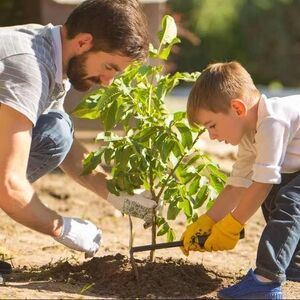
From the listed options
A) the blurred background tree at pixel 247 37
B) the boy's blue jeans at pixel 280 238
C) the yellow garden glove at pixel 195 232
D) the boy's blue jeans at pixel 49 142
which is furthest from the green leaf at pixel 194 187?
the blurred background tree at pixel 247 37

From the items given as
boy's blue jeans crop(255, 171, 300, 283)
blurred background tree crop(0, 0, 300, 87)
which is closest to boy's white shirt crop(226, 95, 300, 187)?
boy's blue jeans crop(255, 171, 300, 283)

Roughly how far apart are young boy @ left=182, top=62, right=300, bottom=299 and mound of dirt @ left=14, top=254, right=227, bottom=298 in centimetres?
16

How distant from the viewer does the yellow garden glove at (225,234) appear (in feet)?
11.0

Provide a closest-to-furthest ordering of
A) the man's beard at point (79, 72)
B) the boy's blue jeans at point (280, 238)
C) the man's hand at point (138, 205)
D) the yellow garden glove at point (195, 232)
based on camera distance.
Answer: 1. the boy's blue jeans at point (280, 238)
2. the yellow garden glove at point (195, 232)
3. the man's beard at point (79, 72)
4. the man's hand at point (138, 205)

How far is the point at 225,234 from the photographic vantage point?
3371 mm

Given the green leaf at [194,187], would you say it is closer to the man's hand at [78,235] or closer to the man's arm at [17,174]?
the man's hand at [78,235]

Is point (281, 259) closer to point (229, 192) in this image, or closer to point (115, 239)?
point (229, 192)

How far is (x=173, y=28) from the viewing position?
3680 millimetres

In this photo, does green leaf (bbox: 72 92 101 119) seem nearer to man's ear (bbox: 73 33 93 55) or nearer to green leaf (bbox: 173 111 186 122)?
man's ear (bbox: 73 33 93 55)

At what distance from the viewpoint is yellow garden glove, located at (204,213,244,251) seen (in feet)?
11.0

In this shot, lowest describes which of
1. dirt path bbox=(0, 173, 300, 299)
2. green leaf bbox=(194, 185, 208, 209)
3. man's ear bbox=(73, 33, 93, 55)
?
dirt path bbox=(0, 173, 300, 299)

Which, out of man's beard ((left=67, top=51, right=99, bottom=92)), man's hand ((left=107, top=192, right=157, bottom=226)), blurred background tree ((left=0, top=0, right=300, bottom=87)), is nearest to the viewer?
man's beard ((left=67, top=51, right=99, bottom=92))

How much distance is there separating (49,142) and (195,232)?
808 mm

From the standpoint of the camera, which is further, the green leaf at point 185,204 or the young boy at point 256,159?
the green leaf at point 185,204
